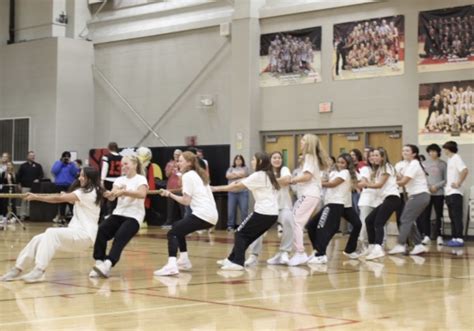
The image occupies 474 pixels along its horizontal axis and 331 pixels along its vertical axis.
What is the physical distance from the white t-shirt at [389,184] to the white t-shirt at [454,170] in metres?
2.47

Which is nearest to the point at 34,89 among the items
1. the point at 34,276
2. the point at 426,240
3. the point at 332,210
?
the point at 426,240

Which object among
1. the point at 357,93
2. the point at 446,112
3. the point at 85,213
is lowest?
the point at 85,213

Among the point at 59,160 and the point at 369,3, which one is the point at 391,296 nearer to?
the point at 369,3

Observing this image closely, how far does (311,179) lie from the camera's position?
35.3 ft

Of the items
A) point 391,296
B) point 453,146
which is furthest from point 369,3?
point 391,296

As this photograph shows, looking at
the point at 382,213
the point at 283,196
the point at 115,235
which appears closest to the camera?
the point at 115,235

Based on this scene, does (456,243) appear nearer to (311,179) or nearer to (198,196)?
(311,179)

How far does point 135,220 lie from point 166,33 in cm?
1274

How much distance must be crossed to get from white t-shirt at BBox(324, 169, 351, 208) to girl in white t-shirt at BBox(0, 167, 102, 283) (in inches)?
137

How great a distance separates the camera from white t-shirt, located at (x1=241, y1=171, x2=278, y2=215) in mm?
10023

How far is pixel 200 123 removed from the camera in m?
20.5

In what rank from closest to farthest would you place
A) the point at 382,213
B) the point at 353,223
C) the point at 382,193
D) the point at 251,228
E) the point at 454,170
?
the point at 251,228, the point at 353,223, the point at 382,213, the point at 382,193, the point at 454,170

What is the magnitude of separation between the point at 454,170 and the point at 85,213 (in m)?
7.53

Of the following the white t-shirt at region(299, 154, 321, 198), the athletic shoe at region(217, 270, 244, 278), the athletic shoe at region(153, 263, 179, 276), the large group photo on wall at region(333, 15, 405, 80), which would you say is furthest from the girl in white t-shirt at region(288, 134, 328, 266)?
the large group photo on wall at region(333, 15, 405, 80)
